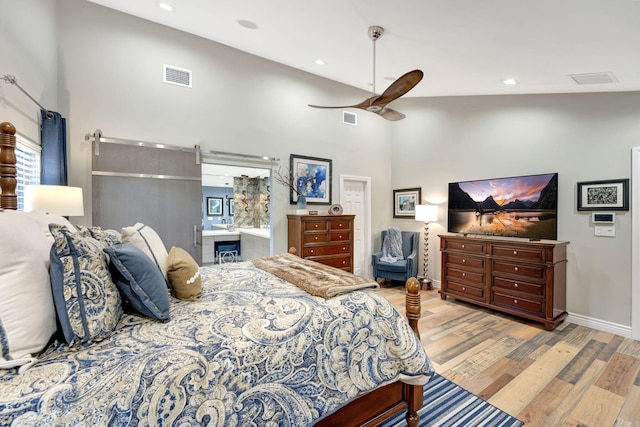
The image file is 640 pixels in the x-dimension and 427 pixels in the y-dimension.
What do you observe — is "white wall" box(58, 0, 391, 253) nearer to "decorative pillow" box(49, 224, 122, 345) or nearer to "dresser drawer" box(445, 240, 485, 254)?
"dresser drawer" box(445, 240, 485, 254)

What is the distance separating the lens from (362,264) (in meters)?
5.46

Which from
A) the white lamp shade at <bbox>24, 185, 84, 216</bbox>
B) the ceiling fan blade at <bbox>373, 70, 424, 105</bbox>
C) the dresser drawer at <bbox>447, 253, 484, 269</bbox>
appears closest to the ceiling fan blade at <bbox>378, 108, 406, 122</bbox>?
the ceiling fan blade at <bbox>373, 70, 424, 105</bbox>

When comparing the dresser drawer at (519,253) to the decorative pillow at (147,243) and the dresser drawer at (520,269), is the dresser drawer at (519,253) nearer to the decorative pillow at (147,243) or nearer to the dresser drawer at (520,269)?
the dresser drawer at (520,269)

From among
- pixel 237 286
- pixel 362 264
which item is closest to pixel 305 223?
pixel 362 264

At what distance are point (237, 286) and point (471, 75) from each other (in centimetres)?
369

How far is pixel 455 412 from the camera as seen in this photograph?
1920mm

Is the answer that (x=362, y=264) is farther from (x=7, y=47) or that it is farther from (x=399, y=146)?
(x=7, y=47)

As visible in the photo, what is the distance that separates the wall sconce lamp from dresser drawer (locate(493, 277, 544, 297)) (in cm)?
133

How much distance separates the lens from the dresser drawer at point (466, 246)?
386cm

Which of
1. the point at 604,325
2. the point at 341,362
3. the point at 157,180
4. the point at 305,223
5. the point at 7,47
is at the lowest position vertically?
the point at 604,325

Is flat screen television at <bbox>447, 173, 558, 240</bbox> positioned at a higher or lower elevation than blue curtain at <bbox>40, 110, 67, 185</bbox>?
lower

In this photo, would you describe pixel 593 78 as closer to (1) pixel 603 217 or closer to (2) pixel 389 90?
(1) pixel 603 217

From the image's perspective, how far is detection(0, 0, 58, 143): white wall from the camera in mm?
2057

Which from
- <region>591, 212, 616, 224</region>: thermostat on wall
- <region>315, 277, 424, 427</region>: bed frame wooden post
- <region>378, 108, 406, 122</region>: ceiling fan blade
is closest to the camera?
<region>315, 277, 424, 427</region>: bed frame wooden post
